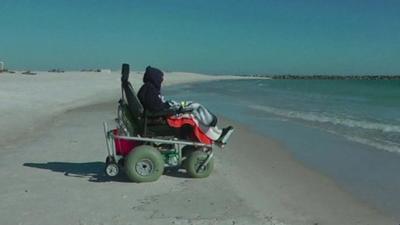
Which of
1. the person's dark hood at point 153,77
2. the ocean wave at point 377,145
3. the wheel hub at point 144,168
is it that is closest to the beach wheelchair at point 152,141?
the wheel hub at point 144,168

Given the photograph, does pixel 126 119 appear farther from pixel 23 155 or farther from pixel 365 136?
pixel 365 136

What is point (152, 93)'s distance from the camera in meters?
7.94

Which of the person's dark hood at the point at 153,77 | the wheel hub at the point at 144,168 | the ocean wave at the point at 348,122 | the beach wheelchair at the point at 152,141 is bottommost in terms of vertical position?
the ocean wave at the point at 348,122

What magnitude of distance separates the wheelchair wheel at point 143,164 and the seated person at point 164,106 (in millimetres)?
661

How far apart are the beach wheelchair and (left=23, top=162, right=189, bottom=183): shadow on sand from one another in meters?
0.16

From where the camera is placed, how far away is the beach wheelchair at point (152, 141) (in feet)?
26.0

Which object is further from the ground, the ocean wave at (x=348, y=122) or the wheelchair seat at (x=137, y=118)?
the wheelchair seat at (x=137, y=118)

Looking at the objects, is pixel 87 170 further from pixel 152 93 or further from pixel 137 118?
pixel 152 93

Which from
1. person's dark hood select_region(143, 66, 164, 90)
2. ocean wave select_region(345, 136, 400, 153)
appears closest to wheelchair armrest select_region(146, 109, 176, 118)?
person's dark hood select_region(143, 66, 164, 90)

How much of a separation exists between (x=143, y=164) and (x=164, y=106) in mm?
945

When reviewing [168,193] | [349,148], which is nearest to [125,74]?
[168,193]

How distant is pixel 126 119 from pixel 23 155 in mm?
2964

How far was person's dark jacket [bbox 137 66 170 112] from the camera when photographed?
26.0 ft

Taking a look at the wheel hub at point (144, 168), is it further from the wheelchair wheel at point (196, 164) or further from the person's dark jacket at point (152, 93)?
the person's dark jacket at point (152, 93)
